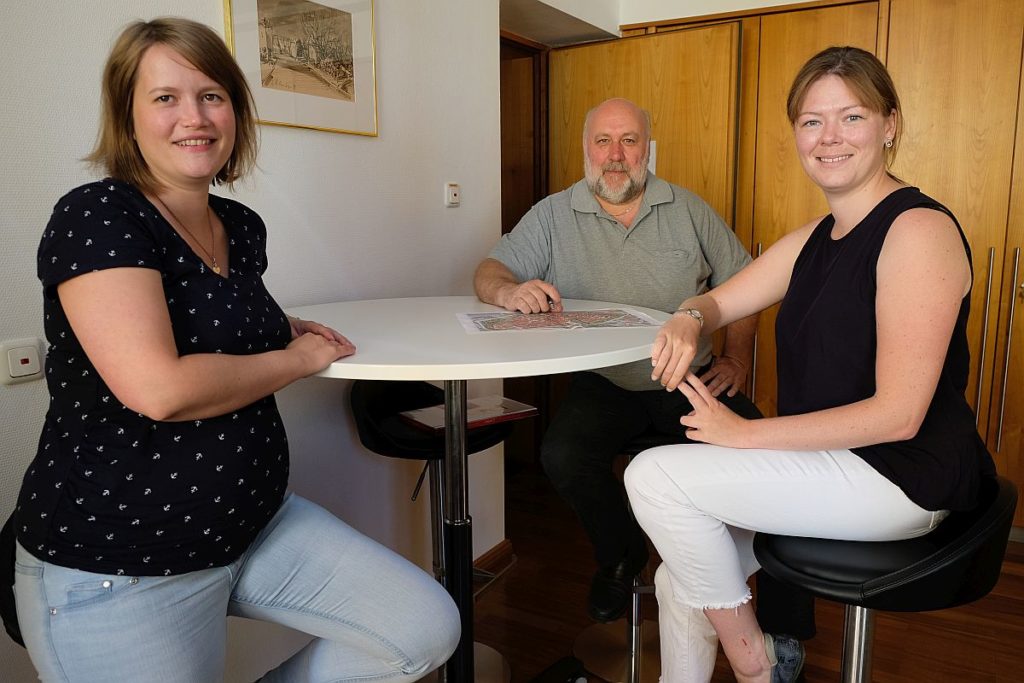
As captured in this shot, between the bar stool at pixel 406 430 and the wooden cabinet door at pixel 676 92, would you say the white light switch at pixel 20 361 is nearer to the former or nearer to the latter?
the bar stool at pixel 406 430

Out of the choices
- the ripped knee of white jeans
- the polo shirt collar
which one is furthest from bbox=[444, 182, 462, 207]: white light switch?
the ripped knee of white jeans

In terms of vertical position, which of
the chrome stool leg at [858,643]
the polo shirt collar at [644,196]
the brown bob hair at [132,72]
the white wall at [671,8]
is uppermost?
the white wall at [671,8]

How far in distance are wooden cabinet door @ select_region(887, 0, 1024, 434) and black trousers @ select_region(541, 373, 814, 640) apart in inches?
55.5

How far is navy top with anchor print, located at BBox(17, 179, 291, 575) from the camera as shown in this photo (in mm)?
1045

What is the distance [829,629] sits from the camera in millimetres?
2354

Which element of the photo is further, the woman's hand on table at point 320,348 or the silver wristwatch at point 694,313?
the silver wristwatch at point 694,313

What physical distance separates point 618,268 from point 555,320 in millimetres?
657

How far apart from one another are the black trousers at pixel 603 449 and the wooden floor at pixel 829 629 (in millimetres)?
454

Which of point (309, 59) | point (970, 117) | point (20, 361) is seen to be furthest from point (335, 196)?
point (970, 117)

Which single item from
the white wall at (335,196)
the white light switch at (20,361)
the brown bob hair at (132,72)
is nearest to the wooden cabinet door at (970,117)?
the white wall at (335,196)

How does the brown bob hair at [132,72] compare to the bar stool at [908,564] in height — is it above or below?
above

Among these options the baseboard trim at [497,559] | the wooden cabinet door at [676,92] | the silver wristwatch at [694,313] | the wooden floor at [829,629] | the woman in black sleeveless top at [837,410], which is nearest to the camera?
the woman in black sleeveless top at [837,410]

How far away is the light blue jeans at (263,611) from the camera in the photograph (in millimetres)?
1061

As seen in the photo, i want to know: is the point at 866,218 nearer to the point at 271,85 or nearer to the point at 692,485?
the point at 692,485
